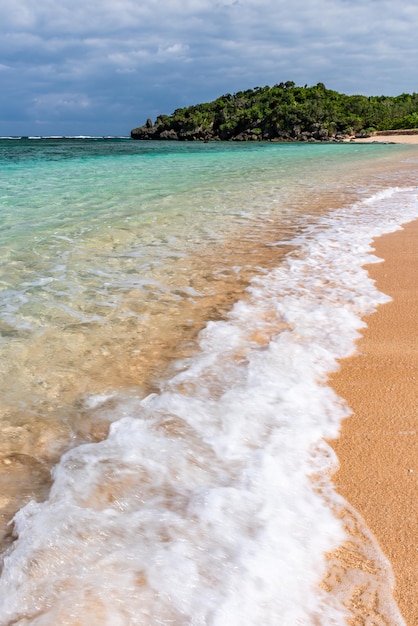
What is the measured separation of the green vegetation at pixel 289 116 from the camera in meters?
88.6

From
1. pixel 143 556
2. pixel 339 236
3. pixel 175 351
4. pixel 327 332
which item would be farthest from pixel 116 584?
pixel 339 236

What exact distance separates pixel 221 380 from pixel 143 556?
4.74 ft

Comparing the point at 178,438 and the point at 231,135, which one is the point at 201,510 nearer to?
the point at 178,438

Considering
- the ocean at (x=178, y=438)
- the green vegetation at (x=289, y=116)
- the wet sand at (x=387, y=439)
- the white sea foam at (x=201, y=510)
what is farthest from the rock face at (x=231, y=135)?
the white sea foam at (x=201, y=510)

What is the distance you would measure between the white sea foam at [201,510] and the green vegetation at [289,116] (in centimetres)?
9036

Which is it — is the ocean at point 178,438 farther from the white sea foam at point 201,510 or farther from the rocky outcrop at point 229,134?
the rocky outcrop at point 229,134

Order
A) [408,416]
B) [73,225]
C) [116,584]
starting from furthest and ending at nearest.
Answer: [73,225] < [408,416] < [116,584]

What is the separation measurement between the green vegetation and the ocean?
291ft

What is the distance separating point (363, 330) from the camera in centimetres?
389

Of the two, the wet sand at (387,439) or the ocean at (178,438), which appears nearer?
the ocean at (178,438)

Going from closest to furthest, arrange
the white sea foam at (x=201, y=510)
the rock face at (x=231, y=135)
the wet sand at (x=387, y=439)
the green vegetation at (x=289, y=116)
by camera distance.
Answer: the white sea foam at (x=201, y=510) → the wet sand at (x=387, y=439) → the rock face at (x=231, y=135) → the green vegetation at (x=289, y=116)

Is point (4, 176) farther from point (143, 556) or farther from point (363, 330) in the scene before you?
point (143, 556)

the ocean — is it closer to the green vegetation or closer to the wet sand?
the wet sand

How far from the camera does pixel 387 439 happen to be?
248 centimetres
